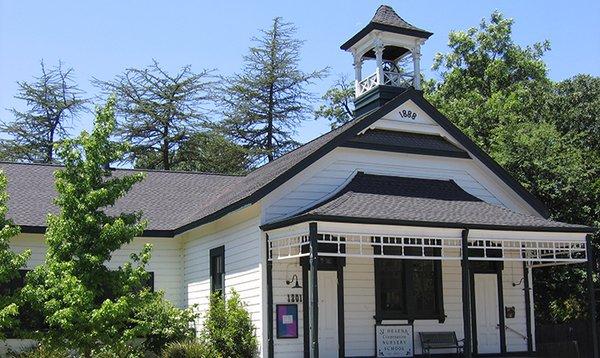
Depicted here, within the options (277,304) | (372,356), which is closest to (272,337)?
(277,304)

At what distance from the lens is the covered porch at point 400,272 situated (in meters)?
17.4

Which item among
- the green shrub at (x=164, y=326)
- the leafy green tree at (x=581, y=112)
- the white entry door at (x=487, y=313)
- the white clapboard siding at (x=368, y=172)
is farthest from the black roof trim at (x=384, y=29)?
the leafy green tree at (x=581, y=112)

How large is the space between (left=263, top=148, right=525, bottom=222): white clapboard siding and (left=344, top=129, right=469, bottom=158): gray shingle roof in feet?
0.72

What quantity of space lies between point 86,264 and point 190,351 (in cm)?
342

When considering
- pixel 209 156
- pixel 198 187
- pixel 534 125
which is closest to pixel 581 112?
pixel 534 125

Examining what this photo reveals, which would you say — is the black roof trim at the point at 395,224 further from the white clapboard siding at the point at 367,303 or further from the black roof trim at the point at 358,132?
the white clapboard siding at the point at 367,303

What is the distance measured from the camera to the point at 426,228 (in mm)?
17656

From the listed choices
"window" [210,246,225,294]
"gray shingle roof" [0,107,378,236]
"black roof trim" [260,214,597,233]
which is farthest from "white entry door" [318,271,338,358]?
"window" [210,246,225,294]

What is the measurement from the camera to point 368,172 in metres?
20.5

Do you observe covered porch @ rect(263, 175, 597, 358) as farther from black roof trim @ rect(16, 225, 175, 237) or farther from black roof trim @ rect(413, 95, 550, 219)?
black roof trim @ rect(16, 225, 175, 237)

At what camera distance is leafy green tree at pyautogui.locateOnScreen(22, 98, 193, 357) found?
51.6 ft

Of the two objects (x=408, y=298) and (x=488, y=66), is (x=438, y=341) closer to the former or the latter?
(x=408, y=298)

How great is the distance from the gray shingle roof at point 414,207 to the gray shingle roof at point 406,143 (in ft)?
2.66

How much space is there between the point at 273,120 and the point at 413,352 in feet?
100
